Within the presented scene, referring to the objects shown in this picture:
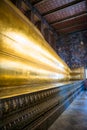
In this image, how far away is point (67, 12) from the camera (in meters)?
6.80

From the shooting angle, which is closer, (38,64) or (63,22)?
(38,64)

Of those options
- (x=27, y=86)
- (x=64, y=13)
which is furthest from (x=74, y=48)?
(x=27, y=86)

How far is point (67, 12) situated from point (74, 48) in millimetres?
3016

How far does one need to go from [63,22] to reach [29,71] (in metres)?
6.07

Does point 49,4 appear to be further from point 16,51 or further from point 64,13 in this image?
point 16,51

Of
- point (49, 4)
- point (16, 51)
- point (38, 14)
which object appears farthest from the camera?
point (38, 14)

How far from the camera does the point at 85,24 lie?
800 cm

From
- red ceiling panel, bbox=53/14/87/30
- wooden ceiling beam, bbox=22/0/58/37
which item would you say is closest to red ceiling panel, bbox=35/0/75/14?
wooden ceiling beam, bbox=22/0/58/37

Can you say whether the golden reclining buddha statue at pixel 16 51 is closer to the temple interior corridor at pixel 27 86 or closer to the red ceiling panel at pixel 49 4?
the temple interior corridor at pixel 27 86

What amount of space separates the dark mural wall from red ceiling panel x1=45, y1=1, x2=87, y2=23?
7.61ft

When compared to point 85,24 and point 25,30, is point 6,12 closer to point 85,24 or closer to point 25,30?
point 25,30

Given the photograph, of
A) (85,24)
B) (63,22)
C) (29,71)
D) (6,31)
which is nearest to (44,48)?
(29,71)

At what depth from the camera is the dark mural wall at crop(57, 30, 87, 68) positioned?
877cm

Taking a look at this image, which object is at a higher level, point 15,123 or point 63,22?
point 63,22
